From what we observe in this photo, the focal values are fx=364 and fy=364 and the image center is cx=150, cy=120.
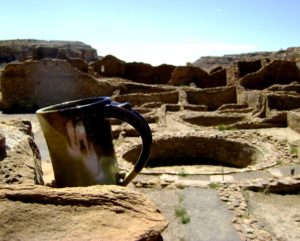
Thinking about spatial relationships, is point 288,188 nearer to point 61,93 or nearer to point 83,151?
point 83,151

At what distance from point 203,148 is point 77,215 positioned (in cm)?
964

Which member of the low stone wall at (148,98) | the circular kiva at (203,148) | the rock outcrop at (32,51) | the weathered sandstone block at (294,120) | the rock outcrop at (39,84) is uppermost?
the rock outcrop at (32,51)

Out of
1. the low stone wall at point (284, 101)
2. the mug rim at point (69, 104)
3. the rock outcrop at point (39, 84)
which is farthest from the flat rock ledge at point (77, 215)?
the rock outcrop at point (39, 84)

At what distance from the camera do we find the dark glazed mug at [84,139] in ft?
7.61

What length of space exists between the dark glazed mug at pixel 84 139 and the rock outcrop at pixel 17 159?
0.20 m

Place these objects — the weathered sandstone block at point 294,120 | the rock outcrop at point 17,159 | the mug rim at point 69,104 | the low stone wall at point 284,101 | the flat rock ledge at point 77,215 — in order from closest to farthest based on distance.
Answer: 1. the flat rock ledge at point 77,215
2. the rock outcrop at point 17,159
3. the mug rim at point 69,104
4. the weathered sandstone block at point 294,120
5. the low stone wall at point 284,101

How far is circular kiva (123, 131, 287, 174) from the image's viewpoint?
10.3 meters

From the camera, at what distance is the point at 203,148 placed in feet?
35.4

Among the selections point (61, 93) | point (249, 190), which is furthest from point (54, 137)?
point (61, 93)

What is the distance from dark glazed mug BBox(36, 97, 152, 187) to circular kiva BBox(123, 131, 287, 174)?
7657 millimetres

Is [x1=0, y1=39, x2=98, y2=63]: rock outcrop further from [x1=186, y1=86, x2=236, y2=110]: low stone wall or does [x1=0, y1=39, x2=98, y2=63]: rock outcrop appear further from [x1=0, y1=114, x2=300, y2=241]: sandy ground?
[x1=0, y1=114, x2=300, y2=241]: sandy ground

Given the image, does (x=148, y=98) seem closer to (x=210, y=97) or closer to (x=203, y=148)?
(x=210, y=97)

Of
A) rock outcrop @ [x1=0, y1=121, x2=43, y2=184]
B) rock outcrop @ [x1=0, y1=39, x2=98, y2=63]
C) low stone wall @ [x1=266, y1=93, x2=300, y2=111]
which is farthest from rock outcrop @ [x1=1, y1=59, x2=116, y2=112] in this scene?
rock outcrop @ [x1=0, y1=121, x2=43, y2=184]

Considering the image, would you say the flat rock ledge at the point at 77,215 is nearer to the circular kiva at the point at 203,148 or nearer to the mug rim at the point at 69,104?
the mug rim at the point at 69,104
